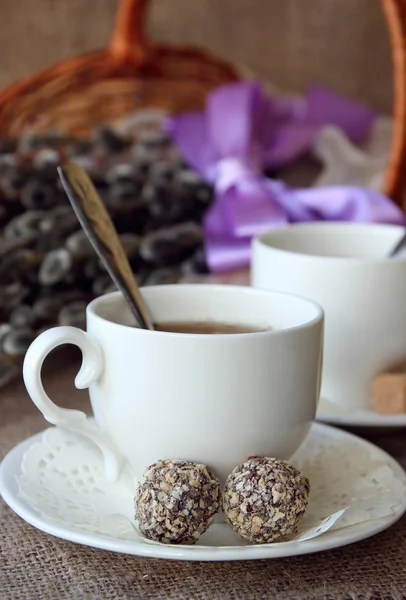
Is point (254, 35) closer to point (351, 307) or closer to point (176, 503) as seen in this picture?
point (351, 307)

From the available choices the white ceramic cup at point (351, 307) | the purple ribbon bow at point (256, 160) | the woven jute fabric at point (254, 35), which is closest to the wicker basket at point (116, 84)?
the purple ribbon bow at point (256, 160)

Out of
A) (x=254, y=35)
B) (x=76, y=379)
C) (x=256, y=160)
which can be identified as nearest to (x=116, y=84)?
(x=256, y=160)

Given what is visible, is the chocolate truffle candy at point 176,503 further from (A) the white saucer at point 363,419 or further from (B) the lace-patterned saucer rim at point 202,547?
(A) the white saucer at point 363,419

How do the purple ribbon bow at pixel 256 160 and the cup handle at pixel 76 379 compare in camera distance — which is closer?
the cup handle at pixel 76 379

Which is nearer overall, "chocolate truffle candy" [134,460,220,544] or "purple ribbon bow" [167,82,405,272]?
"chocolate truffle candy" [134,460,220,544]

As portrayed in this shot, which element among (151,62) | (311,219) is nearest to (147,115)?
(151,62)

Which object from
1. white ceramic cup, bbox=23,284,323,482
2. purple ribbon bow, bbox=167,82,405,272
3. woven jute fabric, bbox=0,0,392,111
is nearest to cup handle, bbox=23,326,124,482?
white ceramic cup, bbox=23,284,323,482

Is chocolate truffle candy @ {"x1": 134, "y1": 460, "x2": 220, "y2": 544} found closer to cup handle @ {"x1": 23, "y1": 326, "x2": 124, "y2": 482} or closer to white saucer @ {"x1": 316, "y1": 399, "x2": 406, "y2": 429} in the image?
cup handle @ {"x1": 23, "y1": 326, "x2": 124, "y2": 482}
